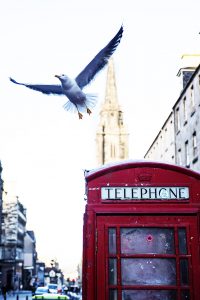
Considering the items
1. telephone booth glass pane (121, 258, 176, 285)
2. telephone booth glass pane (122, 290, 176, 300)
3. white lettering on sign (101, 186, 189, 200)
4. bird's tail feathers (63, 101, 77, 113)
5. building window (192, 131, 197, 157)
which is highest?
building window (192, 131, 197, 157)

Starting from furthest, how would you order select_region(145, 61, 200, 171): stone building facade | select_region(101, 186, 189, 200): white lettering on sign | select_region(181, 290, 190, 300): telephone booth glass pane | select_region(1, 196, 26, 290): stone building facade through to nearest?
select_region(1, 196, 26, 290): stone building facade < select_region(145, 61, 200, 171): stone building facade < select_region(101, 186, 189, 200): white lettering on sign < select_region(181, 290, 190, 300): telephone booth glass pane

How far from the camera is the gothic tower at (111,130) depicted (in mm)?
116000

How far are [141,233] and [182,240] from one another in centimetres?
49

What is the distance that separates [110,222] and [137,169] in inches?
29.5

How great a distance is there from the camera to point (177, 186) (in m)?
5.70

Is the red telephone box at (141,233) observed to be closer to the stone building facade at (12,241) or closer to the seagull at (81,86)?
the seagull at (81,86)

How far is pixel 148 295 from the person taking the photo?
5414 mm

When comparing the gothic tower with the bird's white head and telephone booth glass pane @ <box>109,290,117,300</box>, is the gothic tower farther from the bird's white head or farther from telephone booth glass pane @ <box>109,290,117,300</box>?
telephone booth glass pane @ <box>109,290,117,300</box>

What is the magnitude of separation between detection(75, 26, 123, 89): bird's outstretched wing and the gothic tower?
10496cm

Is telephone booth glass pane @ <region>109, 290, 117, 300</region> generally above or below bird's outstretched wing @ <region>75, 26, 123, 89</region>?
below

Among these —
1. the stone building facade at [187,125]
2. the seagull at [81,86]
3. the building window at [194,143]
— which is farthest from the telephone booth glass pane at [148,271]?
the building window at [194,143]

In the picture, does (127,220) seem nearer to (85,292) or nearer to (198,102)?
(85,292)

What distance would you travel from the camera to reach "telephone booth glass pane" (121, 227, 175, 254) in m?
5.48

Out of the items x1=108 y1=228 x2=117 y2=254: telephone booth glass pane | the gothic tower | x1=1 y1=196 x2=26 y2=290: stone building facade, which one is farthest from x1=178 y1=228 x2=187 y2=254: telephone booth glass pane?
the gothic tower
